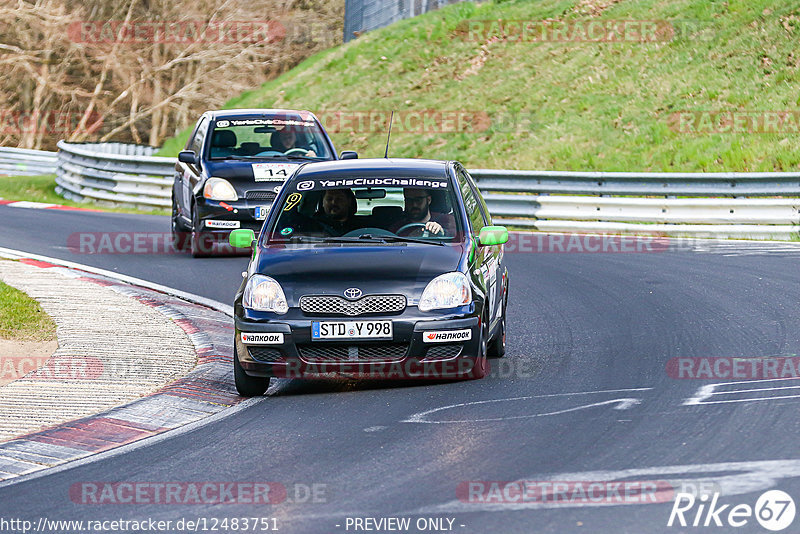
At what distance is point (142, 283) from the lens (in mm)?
15008

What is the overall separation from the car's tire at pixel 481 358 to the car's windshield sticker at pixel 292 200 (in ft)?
5.86

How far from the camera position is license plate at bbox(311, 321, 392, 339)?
28.8 feet

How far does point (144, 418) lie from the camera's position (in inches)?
331

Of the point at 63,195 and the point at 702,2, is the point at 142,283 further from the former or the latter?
the point at 702,2

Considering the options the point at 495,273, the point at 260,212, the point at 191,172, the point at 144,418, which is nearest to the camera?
the point at 144,418

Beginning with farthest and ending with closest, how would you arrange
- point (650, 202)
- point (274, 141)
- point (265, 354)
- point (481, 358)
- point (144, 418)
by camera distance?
point (650, 202)
point (274, 141)
point (481, 358)
point (265, 354)
point (144, 418)

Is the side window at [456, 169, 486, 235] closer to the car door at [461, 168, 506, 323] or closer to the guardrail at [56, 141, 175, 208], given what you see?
the car door at [461, 168, 506, 323]

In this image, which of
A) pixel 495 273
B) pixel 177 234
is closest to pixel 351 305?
pixel 495 273

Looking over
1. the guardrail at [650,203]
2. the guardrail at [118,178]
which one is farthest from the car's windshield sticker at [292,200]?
the guardrail at [118,178]

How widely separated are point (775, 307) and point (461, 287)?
4.40 meters

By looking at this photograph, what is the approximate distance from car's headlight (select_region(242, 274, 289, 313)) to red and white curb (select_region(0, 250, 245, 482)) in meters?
0.65

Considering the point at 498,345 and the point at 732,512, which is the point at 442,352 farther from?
the point at 732,512

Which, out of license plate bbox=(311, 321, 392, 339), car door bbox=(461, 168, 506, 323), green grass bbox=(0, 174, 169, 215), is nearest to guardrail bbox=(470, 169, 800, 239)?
green grass bbox=(0, 174, 169, 215)

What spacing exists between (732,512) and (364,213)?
16.0ft
